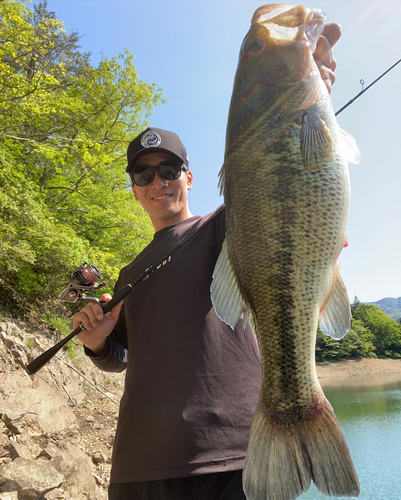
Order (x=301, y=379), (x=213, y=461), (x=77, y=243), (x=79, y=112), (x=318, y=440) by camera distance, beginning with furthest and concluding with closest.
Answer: (x=79, y=112) → (x=77, y=243) → (x=213, y=461) → (x=301, y=379) → (x=318, y=440)

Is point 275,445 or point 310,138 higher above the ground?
point 310,138

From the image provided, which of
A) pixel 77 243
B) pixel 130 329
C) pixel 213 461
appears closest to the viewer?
pixel 213 461

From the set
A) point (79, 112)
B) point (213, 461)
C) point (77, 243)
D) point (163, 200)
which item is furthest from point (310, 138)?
point (79, 112)

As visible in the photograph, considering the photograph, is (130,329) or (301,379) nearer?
(301,379)

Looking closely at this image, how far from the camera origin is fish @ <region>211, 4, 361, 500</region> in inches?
54.0

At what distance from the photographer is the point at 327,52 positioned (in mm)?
1871

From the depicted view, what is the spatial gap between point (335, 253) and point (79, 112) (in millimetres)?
11077

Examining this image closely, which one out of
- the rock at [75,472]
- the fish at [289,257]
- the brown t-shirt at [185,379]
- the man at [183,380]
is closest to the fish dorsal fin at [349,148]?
the fish at [289,257]

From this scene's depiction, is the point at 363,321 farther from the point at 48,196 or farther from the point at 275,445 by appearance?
the point at 275,445

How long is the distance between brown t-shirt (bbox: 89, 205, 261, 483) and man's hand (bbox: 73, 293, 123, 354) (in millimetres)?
234

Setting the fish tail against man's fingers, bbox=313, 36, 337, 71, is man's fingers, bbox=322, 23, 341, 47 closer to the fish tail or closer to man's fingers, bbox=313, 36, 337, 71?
man's fingers, bbox=313, 36, 337, 71

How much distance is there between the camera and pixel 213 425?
1674 mm

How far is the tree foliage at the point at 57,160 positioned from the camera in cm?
850

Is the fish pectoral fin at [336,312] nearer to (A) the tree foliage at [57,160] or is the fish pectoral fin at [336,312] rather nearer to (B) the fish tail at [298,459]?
(B) the fish tail at [298,459]
